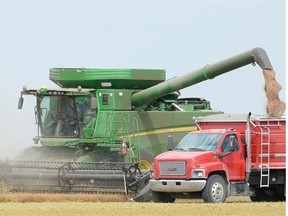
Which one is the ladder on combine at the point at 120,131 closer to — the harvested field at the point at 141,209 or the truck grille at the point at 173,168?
the truck grille at the point at 173,168

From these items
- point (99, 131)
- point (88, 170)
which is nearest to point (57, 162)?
point (88, 170)

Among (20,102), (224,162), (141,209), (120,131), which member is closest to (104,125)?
(120,131)

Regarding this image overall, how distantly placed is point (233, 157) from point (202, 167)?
4.31ft

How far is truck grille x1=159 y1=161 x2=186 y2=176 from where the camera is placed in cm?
2311

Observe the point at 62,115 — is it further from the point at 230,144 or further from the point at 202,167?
the point at 202,167

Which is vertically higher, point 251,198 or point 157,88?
point 157,88

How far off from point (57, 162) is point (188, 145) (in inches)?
173

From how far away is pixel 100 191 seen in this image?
25547mm

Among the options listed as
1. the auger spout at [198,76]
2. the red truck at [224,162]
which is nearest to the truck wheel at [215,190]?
the red truck at [224,162]

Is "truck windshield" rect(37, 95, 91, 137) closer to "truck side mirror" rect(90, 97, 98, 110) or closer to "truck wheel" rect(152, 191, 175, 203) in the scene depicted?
"truck side mirror" rect(90, 97, 98, 110)

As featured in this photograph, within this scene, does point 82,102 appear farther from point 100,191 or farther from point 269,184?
point 269,184

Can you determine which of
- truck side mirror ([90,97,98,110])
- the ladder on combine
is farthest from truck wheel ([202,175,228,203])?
truck side mirror ([90,97,98,110])

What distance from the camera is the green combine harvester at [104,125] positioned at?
26.1 m

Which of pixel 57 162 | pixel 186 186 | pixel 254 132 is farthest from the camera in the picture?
pixel 57 162
